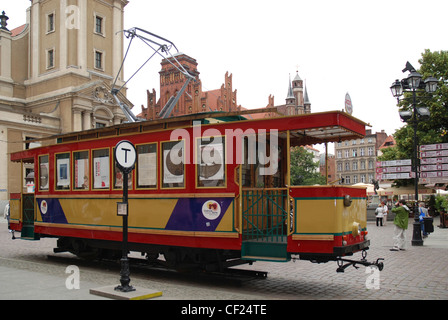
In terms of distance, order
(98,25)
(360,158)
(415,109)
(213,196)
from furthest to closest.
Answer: (360,158) → (98,25) → (415,109) → (213,196)

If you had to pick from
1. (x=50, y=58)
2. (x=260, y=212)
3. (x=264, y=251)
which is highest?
(x=50, y=58)

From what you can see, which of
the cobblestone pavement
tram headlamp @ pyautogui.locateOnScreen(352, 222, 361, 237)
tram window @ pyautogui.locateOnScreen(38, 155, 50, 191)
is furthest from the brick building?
tram headlamp @ pyautogui.locateOnScreen(352, 222, 361, 237)

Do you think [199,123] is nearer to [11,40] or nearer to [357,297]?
[357,297]

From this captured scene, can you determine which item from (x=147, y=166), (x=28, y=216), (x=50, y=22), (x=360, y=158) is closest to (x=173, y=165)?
(x=147, y=166)

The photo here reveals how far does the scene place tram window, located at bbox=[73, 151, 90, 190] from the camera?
1080 centimetres

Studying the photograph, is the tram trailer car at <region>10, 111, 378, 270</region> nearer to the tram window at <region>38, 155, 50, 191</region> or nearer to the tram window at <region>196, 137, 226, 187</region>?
the tram window at <region>196, 137, 226, 187</region>

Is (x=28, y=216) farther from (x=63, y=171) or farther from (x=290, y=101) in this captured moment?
(x=290, y=101)

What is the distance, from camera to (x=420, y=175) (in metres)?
18.8

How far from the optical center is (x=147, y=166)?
31.4 ft

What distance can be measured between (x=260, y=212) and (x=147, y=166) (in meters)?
2.72

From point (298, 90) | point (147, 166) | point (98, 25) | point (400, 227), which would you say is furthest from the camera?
point (298, 90)

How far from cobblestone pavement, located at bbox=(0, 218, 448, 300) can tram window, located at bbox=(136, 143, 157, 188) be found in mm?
2017
